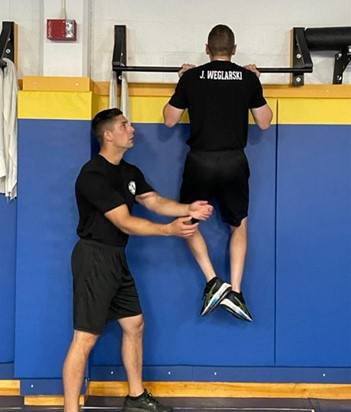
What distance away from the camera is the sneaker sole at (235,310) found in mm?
3857

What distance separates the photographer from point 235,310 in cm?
386

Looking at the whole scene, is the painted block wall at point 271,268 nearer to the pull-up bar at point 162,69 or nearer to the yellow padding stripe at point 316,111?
the yellow padding stripe at point 316,111

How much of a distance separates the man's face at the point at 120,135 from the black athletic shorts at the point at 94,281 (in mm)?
589

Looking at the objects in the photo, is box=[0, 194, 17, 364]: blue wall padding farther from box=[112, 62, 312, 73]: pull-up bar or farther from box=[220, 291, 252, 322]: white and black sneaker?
box=[220, 291, 252, 322]: white and black sneaker

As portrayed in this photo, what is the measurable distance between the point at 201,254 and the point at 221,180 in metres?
0.48

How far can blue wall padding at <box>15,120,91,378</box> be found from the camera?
3.92 m

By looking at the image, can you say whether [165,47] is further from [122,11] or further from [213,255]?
[213,255]

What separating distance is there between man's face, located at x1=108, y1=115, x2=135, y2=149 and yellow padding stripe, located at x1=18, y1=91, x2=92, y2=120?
30cm

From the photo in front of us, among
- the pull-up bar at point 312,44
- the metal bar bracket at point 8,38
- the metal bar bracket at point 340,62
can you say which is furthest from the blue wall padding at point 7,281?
the metal bar bracket at point 340,62

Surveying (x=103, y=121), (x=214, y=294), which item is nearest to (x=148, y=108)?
(x=103, y=121)

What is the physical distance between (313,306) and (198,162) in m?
1.21

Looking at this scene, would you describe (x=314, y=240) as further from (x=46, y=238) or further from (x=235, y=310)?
(x=46, y=238)

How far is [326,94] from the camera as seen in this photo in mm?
4066

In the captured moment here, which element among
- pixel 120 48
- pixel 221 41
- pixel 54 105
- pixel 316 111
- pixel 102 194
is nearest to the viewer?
pixel 102 194
